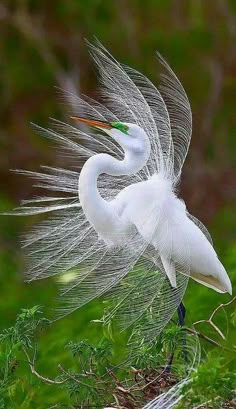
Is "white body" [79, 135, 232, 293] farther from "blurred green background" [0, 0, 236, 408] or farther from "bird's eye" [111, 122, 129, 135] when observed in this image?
"blurred green background" [0, 0, 236, 408]

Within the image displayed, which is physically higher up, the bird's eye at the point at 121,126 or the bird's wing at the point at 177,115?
the bird's eye at the point at 121,126

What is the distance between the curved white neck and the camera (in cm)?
389

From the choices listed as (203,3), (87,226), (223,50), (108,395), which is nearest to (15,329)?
(108,395)

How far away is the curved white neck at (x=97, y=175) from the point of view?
389 centimetres

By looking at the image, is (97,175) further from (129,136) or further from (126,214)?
(126,214)

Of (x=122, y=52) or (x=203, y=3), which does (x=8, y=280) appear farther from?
(x=203, y=3)

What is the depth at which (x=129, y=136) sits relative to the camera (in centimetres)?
398

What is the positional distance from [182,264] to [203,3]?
9.68 m

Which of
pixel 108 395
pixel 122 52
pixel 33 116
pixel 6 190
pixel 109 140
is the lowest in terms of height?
pixel 6 190

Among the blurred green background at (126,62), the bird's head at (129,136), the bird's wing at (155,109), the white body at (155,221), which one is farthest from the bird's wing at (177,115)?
the blurred green background at (126,62)

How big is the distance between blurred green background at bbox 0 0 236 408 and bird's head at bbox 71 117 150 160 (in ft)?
22.5

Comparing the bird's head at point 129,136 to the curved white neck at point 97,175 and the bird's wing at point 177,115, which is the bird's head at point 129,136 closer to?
the curved white neck at point 97,175

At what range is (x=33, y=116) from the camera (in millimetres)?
13328

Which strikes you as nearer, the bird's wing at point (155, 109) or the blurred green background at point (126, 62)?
the bird's wing at point (155, 109)
